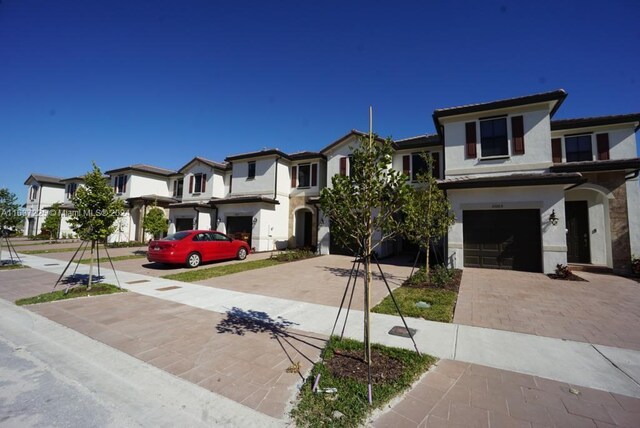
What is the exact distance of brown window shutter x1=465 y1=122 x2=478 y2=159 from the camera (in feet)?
43.6

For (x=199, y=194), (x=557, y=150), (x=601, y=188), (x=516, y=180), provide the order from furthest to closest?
(x=199, y=194), (x=557, y=150), (x=601, y=188), (x=516, y=180)

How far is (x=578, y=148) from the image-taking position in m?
14.1

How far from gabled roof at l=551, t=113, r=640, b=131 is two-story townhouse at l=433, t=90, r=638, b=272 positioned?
164 mm

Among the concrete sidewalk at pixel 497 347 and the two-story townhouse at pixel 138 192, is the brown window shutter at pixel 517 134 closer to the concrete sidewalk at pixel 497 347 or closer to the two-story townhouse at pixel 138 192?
the concrete sidewalk at pixel 497 347

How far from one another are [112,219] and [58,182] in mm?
40556

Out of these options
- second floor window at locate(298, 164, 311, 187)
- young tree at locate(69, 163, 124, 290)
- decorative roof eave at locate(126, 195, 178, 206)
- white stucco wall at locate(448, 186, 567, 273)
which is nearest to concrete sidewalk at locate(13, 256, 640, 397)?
young tree at locate(69, 163, 124, 290)

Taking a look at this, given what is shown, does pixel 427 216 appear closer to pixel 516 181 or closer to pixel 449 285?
pixel 449 285

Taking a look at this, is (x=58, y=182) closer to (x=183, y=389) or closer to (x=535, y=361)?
(x=183, y=389)

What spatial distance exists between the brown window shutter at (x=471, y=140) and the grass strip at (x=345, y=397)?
1194cm

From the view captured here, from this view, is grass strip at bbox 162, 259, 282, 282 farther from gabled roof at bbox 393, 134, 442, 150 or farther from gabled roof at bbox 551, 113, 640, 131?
gabled roof at bbox 551, 113, 640, 131

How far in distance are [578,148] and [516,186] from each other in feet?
19.2

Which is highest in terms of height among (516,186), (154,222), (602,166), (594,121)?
(594,121)

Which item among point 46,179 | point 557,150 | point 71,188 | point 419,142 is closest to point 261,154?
point 419,142

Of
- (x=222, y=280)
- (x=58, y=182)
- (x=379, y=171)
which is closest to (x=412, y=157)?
(x=222, y=280)
